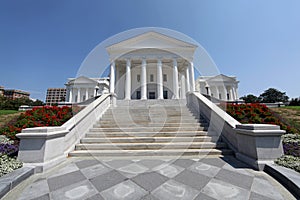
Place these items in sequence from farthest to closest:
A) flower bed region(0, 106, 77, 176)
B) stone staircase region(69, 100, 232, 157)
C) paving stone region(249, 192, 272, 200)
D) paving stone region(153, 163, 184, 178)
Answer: stone staircase region(69, 100, 232, 157) → flower bed region(0, 106, 77, 176) → paving stone region(153, 163, 184, 178) → paving stone region(249, 192, 272, 200)

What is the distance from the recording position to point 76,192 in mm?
2486

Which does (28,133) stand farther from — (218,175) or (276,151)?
(276,151)

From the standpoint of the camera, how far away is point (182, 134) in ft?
17.7

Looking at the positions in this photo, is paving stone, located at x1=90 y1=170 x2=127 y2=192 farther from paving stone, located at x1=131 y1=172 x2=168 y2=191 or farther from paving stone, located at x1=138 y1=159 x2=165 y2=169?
paving stone, located at x1=138 y1=159 x2=165 y2=169

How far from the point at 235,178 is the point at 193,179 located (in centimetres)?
97

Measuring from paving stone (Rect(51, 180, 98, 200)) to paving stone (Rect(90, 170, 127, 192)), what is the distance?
0.11 metres

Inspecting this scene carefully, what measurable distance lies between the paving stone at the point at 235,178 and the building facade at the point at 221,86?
1418 inches

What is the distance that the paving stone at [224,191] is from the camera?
2293 mm

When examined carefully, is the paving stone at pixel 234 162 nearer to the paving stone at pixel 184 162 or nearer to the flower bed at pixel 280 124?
the flower bed at pixel 280 124

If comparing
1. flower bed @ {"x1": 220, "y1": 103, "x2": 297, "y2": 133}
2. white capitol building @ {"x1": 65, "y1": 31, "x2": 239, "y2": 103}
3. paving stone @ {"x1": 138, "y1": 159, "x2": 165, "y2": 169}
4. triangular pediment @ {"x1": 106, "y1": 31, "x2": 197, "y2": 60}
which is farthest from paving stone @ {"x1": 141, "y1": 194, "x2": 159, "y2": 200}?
triangular pediment @ {"x1": 106, "y1": 31, "x2": 197, "y2": 60}

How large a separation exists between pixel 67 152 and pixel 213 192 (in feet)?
14.7

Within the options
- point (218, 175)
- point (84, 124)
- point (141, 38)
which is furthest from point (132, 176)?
point (141, 38)

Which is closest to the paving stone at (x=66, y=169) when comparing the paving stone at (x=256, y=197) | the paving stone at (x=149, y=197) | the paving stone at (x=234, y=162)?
the paving stone at (x=149, y=197)

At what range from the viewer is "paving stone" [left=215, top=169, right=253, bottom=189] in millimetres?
2676
